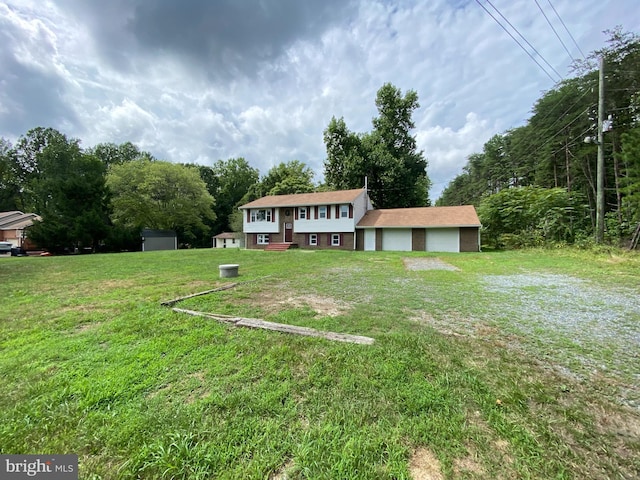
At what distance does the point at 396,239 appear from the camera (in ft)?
65.0

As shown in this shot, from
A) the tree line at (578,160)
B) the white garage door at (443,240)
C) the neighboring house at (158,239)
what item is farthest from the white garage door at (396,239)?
the neighboring house at (158,239)

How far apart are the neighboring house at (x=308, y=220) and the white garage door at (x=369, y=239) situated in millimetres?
949

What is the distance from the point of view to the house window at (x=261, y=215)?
76.1ft

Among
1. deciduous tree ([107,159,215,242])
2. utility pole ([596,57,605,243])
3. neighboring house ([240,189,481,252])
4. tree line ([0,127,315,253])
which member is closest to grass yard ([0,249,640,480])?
utility pole ([596,57,605,243])

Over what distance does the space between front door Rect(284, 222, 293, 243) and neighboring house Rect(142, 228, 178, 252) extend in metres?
15.4

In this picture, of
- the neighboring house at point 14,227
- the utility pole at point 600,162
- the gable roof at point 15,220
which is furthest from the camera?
the gable roof at point 15,220

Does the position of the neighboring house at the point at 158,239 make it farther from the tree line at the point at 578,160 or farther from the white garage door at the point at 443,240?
the tree line at the point at 578,160

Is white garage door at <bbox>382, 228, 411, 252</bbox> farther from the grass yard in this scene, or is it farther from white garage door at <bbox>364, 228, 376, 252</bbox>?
the grass yard

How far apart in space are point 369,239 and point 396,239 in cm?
203

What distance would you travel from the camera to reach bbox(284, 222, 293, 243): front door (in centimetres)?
2248

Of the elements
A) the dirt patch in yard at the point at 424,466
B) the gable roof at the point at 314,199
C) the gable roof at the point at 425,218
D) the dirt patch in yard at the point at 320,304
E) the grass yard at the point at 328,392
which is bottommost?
the dirt patch in yard at the point at 424,466

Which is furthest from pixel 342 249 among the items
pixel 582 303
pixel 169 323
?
pixel 169 323

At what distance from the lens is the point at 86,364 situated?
278cm

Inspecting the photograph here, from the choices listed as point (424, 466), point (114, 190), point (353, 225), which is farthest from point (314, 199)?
point (114, 190)
